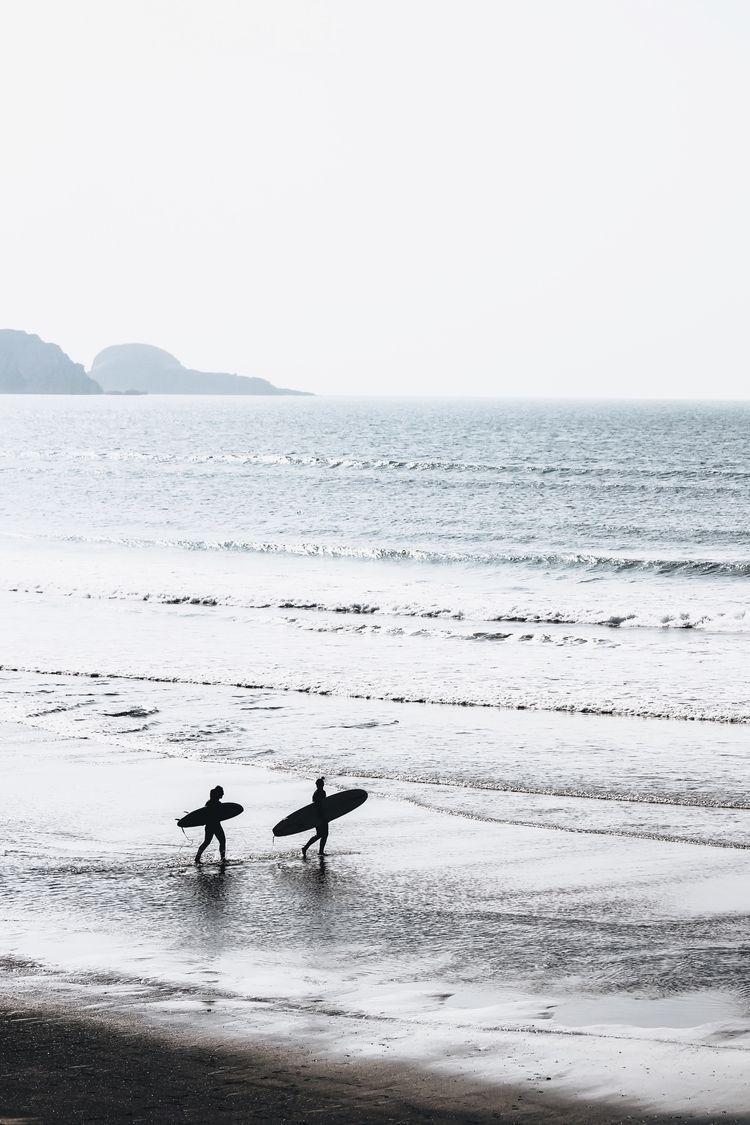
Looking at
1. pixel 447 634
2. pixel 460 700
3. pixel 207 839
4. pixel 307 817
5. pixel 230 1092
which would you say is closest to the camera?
pixel 230 1092

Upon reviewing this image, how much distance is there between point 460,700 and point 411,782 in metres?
6.09

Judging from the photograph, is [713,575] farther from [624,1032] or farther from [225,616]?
[624,1032]

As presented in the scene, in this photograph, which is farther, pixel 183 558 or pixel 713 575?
pixel 183 558

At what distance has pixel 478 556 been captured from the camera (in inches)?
1902

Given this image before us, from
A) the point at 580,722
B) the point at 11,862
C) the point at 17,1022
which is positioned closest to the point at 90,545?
the point at 580,722

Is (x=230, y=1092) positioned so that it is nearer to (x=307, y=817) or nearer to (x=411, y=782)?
(x=307, y=817)

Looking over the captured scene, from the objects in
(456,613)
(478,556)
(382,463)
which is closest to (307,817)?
(456,613)

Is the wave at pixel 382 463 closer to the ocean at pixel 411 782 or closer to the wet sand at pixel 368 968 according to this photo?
the ocean at pixel 411 782

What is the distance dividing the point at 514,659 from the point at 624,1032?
19.1 m

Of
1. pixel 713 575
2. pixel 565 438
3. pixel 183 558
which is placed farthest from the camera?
pixel 565 438

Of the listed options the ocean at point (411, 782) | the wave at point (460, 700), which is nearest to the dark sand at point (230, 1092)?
the ocean at point (411, 782)

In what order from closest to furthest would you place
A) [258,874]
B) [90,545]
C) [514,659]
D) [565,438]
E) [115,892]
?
[115,892]
[258,874]
[514,659]
[90,545]
[565,438]

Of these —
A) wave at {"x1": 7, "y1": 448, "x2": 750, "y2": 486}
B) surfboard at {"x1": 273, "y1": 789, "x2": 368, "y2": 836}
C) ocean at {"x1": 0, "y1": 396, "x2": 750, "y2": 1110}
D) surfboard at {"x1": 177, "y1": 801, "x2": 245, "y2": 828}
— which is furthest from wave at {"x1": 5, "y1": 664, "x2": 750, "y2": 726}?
wave at {"x1": 7, "y1": 448, "x2": 750, "y2": 486}

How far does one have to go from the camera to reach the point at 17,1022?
9.89 m
